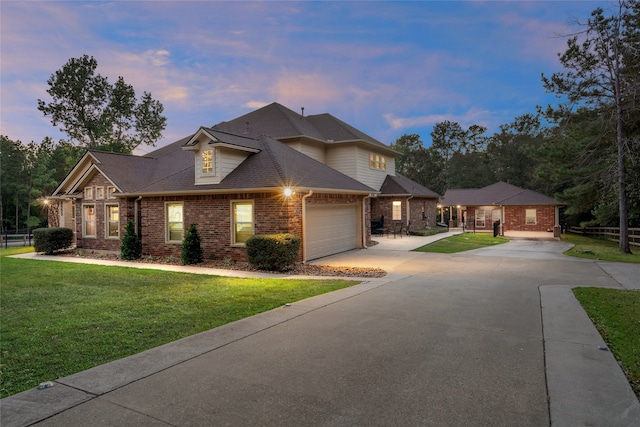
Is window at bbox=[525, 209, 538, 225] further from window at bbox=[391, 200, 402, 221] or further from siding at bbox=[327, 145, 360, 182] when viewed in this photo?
siding at bbox=[327, 145, 360, 182]

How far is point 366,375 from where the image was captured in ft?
13.7

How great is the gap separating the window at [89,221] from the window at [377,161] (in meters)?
16.6

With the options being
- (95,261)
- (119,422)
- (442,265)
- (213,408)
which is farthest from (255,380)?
(95,261)

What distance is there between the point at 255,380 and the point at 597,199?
2550cm

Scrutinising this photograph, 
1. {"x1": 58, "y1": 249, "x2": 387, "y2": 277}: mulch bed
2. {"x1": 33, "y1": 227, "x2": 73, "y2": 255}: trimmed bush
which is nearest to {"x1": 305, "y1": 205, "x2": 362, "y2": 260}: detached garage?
{"x1": 58, "y1": 249, "x2": 387, "y2": 277}: mulch bed

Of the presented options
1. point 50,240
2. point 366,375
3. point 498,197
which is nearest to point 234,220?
point 366,375

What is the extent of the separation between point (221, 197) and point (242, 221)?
4.15ft

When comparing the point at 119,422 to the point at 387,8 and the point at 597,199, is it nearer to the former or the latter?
the point at 387,8

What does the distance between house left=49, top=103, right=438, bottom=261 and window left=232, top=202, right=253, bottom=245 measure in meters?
0.04

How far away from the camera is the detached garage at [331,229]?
47.6ft


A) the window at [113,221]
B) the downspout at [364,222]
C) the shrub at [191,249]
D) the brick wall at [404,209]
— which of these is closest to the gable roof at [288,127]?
the brick wall at [404,209]

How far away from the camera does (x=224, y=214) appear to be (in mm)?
14086

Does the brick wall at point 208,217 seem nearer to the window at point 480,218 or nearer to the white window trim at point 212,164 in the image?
the white window trim at point 212,164

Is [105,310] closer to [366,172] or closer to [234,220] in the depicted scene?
[234,220]
